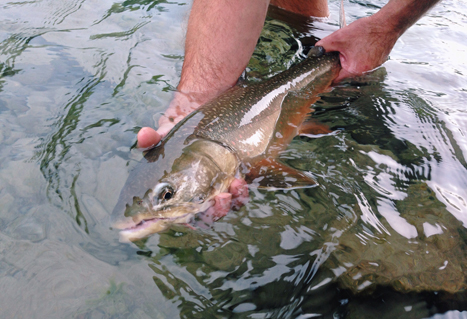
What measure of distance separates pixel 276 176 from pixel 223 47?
1.45 metres

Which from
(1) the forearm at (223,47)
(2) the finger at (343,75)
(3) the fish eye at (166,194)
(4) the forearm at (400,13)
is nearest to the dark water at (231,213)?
(2) the finger at (343,75)

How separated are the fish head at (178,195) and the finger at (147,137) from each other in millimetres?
250

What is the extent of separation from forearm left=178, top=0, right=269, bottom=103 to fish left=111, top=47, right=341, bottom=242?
7.4 inches

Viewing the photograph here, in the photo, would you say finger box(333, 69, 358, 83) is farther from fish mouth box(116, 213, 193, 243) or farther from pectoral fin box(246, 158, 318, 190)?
fish mouth box(116, 213, 193, 243)

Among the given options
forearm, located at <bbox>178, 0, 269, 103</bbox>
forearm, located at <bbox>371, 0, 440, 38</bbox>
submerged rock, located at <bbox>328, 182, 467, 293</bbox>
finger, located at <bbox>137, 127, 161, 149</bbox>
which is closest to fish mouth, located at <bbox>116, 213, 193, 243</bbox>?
finger, located at <bbox>137, 127, 161, 149</bbox>

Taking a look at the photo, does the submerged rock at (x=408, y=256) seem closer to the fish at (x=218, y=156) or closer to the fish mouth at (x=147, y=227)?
the fish at (x=218, y=156)

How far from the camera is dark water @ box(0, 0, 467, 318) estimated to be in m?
1.81

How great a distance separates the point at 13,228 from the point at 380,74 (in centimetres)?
407

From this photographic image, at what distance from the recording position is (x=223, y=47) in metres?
3.29

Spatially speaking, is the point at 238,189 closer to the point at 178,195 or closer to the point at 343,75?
the point at 178,195

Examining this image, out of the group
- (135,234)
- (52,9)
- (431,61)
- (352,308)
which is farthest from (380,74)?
(52,9)

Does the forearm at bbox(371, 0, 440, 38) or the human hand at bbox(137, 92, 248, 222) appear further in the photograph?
the forearm at bbox(371, 0, 440, 38)

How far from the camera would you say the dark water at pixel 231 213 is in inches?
71.3

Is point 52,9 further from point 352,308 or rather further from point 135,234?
point 352,308
